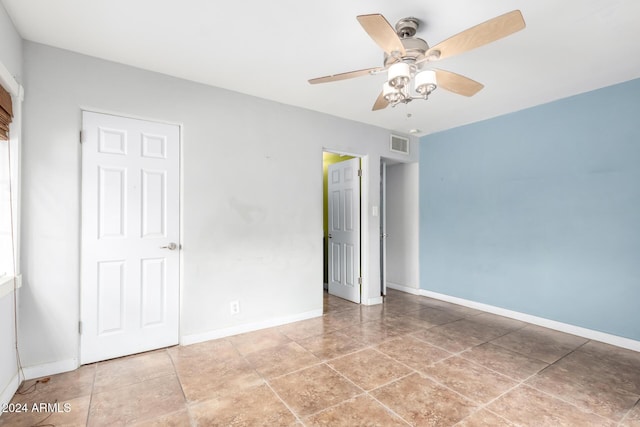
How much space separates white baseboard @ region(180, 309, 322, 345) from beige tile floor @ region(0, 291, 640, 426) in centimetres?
7

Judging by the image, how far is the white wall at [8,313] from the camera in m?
1.99

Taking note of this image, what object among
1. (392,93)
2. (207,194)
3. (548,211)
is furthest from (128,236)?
(548,211)

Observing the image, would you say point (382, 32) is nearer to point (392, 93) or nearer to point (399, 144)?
point (392, 93)

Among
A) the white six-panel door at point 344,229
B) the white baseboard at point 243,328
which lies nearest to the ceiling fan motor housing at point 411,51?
the white six-panel door at point 344,229

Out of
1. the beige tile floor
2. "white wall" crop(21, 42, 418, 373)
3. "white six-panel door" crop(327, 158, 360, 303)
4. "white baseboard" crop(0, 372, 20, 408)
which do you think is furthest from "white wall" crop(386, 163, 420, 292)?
"white baseboard" crop(0, 372, 20, 408)

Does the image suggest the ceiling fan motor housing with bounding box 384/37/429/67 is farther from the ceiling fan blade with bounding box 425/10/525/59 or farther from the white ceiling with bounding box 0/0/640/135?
the white ceiling with bounding box 0/0/640/135

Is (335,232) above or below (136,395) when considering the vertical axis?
above

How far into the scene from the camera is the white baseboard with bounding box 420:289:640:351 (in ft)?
9.85

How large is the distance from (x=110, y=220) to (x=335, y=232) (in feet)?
9.74

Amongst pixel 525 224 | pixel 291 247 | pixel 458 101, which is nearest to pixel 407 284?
pixel 525 224

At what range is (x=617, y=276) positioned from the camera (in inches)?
120

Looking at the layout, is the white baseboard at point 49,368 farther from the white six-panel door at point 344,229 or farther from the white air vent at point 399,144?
the white air vent at point 399,144

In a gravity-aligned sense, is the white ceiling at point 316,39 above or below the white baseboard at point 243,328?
above

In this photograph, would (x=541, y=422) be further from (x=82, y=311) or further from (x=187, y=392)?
(x=82, y=311)
